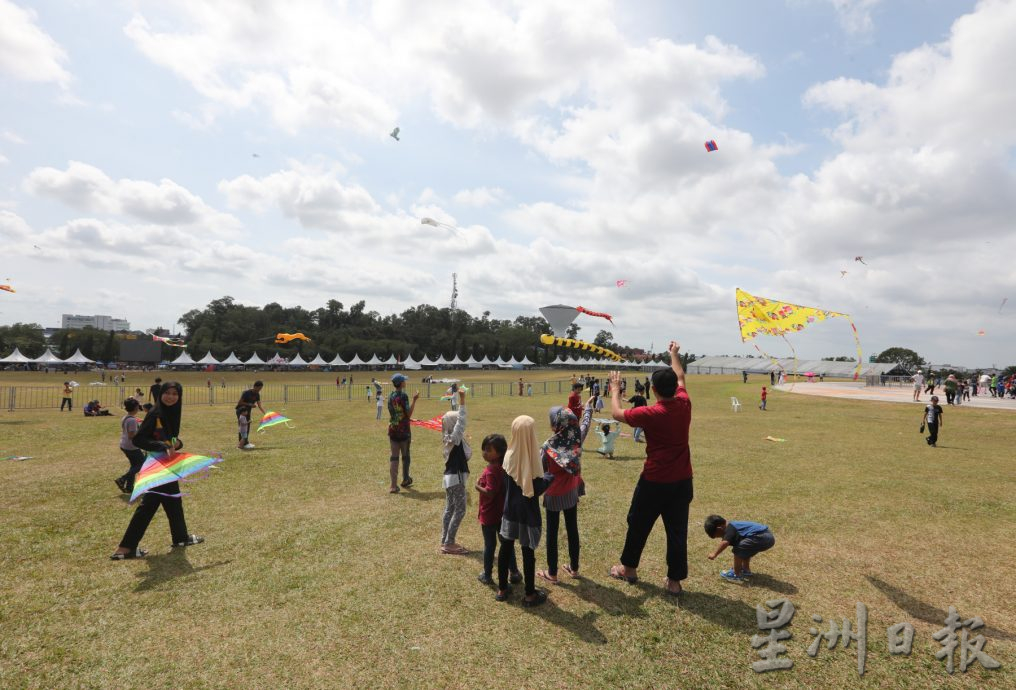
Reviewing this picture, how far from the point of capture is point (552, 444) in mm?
5055

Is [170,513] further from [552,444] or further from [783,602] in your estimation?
[783,602]

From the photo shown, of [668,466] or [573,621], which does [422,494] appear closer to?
[573,621]

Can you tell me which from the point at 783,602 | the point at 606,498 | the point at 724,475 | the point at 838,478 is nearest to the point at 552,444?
the point at 783,602

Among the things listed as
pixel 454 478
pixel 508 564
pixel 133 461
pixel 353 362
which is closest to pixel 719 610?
pixel 508 564

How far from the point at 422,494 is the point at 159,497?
394 centimetres

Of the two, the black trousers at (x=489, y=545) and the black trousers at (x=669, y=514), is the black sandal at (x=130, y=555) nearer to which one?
the black trousers at (x=489, y=545)

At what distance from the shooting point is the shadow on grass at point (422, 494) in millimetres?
8258

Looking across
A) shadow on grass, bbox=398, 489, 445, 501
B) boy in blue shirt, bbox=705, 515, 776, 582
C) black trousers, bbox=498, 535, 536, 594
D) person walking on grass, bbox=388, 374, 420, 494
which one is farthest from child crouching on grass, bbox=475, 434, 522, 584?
person walking on grass, bbox=388, 374, 420, 494

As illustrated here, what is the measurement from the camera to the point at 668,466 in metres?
4.67

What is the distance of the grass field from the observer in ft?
12.2

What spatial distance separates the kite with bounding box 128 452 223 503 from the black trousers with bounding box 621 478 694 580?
5.23m

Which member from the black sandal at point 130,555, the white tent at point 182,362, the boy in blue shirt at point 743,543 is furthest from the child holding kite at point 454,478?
the white tent at point 182,362

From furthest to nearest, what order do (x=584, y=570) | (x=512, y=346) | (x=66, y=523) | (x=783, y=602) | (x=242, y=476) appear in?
(x=512, y=346) → (x=242, y=476) → (x=66, y=523) → (x=584, y=570) → (x=783, y=602)

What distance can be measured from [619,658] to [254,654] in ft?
9.73
